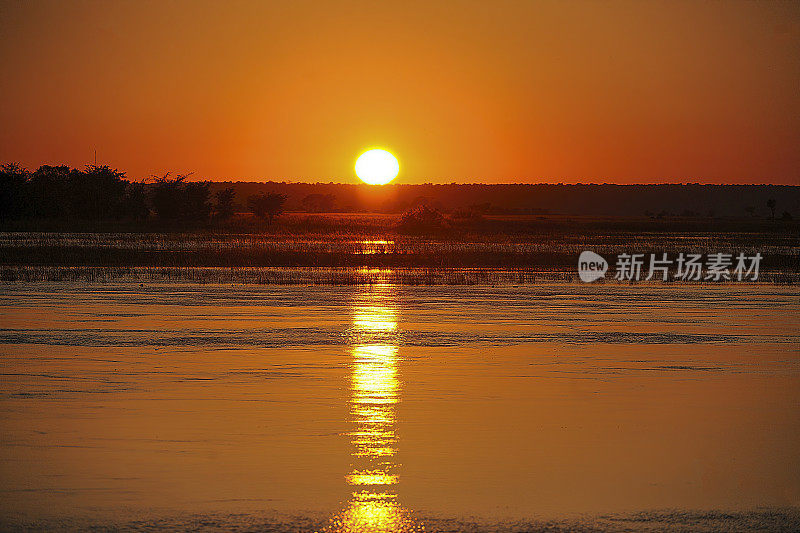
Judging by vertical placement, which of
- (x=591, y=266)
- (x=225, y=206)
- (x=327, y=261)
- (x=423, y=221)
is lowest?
(x=591, y=266)

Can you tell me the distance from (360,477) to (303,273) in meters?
26.6

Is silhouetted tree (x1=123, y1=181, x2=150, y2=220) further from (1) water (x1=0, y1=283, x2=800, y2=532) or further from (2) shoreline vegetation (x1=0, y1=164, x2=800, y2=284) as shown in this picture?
(1) water (x1=0, y1=283, x2=800, y2=532)

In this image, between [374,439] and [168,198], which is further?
[168,198]

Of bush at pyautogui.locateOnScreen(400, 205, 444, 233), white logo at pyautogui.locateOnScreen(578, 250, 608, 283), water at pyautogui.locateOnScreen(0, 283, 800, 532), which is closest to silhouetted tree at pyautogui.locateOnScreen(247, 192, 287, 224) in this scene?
bush at pyautogui.locateOnScreen(400, 205, 444, 233)

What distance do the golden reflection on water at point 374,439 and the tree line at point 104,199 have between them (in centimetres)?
7013

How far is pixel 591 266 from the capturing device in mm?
41781

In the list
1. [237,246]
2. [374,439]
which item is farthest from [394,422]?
[237,246]

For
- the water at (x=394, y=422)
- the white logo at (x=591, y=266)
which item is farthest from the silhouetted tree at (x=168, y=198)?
the water at (x=394, y=422)

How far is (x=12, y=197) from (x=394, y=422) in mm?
77410

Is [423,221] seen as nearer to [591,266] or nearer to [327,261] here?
[591,266]

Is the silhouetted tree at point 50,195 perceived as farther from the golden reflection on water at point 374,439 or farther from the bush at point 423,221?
the golden reflection on water at point 374,439

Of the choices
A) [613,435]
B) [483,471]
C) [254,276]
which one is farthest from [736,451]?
[254,276]

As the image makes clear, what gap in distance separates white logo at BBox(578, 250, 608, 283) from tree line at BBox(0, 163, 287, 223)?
48.1 m

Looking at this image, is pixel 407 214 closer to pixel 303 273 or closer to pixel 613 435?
pixel 303 273
